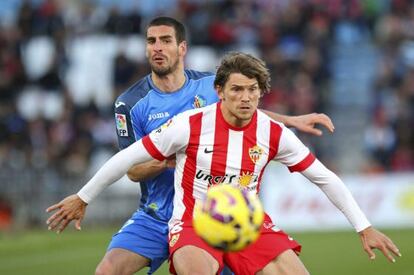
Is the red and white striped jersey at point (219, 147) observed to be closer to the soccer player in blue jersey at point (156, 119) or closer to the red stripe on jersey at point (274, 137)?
the red stripe on jersey at point (274, 137)

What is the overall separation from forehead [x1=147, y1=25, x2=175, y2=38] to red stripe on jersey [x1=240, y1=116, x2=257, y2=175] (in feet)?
4.49

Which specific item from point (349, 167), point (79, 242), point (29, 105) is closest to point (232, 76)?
point (79, 242)

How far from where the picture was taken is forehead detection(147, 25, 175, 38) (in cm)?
898

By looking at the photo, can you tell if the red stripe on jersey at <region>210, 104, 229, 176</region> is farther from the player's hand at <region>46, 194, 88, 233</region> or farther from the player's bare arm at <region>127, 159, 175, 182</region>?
the player's hand at <region>46, 194, 88, 233</region>

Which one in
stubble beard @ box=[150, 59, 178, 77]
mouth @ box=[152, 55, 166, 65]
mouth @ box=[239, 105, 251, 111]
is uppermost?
mouth @ box=[152, 55, 166, 65]

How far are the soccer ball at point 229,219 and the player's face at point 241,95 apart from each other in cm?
72

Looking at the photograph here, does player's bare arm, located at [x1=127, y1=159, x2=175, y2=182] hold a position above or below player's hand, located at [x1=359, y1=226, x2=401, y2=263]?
above

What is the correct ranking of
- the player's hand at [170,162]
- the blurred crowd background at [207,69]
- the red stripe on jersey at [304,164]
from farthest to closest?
1. the blurred crowd background at [207,69]
2. the player's hand at [170,162]
3. the red stripe on jersey at [304,164]

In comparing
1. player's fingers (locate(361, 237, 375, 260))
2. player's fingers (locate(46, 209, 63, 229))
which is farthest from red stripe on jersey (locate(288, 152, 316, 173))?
player's fingers (locate(46, 209, 63, 229))

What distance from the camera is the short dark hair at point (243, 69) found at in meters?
7.81

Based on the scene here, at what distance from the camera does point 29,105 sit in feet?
74.5

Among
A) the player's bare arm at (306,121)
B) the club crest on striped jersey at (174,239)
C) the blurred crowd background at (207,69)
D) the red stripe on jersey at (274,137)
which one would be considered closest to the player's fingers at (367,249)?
the red stripe on jersey at (274,137)

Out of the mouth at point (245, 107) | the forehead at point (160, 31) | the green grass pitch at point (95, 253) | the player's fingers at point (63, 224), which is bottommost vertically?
the green grass pitch at point (95, 253)

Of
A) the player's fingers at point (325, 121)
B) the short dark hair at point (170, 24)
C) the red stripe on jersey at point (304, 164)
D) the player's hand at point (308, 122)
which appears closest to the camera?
the red stripe on jersey at point (304, 164)
